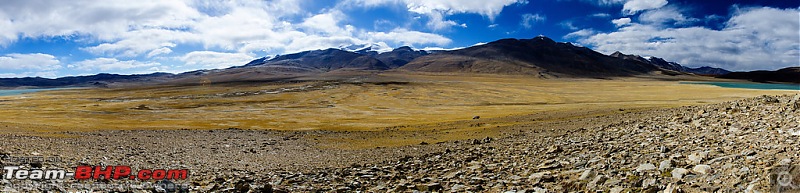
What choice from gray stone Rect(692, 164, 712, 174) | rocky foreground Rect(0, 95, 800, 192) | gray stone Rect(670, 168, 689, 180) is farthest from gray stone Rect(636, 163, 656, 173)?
gray stone Rect(692, 164, 712, 174)

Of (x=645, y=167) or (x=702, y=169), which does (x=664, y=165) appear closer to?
(x=645, y=167)

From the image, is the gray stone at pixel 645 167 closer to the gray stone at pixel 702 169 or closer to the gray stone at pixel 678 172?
the gray stone at pixel 678 172

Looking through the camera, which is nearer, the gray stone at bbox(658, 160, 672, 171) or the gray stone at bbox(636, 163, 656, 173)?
the gray stone at bbox(658, 160, 672, 171)

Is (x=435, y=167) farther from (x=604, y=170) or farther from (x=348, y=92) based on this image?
(x=348, y=92)

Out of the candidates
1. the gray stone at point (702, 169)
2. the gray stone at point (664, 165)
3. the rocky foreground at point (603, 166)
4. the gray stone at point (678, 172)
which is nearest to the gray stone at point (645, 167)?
the rocky foreground at point (603, 166)

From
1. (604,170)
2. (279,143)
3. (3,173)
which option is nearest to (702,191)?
(604,170)

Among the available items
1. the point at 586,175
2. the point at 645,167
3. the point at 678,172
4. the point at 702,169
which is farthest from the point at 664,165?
the point at 586,175

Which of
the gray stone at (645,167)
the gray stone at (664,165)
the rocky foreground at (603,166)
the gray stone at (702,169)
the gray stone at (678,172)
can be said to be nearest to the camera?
the rocky foreground at (603,166)

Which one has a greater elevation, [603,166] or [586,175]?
[603,166]

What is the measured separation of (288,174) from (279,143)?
69.6ft

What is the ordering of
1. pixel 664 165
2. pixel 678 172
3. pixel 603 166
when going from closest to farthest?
1. pixel 678 172
2. pixel 664 165
3. pixel 603 166

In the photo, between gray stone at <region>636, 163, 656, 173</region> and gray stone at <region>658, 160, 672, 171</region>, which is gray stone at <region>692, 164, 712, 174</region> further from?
gray stone at <region>636, 163, 656, 173</region>

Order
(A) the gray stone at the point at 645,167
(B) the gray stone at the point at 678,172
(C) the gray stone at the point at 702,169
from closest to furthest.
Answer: (C) the gray stone at the point at 702,169
(B) the gray stone at the point at 678,172
(A) the gray stone at the point at 645,167

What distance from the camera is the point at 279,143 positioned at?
131ft
